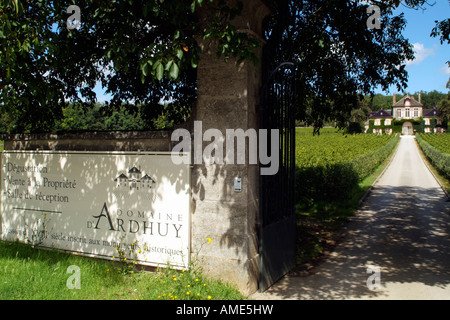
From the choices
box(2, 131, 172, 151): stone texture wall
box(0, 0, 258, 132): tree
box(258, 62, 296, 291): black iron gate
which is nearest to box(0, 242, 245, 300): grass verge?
box(258, 62, 296, 291): black iron gate

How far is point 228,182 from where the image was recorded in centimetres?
502

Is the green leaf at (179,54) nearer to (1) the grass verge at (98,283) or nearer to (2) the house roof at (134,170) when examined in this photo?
(2) the house roof at (134,170)

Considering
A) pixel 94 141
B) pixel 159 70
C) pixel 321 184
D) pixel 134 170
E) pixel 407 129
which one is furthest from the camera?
pixel 407 129

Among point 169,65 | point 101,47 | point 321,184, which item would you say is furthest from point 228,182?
point 321,184

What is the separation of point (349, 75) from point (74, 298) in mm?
7629

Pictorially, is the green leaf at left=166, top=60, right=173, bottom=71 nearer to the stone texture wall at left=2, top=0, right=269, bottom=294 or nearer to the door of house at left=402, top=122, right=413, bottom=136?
the stone texture wall at left=2, top=0, right=269, bottom=294

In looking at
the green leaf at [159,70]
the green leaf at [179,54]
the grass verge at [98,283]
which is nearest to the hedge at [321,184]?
the grass verge at [98,283]

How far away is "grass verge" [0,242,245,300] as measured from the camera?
4602mm

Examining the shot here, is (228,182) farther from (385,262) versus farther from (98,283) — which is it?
(385,262)

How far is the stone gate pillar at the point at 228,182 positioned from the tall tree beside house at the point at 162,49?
0.82ft

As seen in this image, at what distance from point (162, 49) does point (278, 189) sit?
2661 millimetres

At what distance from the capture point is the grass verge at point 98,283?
460 centimetres

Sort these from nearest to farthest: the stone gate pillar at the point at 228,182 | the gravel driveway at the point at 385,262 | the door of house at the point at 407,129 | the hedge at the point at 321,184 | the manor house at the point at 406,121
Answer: the stone gate pillar at the point at 228,182
the gravel driveway at the point at 385,262
the hedge at the point at 321,184
the manor house at the point at 406,121
the door of house at the point at 407,129

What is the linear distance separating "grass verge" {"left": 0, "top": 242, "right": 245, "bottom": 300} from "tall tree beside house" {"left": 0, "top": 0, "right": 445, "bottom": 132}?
7.66ft
